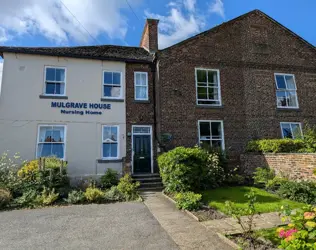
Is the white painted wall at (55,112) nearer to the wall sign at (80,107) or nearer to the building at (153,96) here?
the building at (153,96)

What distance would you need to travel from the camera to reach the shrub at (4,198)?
8141 millimetres

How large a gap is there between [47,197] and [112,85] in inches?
272

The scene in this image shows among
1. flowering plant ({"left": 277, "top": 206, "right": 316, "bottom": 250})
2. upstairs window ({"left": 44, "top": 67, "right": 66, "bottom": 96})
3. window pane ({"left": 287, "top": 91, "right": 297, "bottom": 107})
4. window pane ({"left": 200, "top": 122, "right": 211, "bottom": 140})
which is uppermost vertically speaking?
upstairs window ({"left": 44, "top": 67, "right": 66, "bottom": 96})

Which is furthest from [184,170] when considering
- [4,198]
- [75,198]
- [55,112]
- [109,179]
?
[55,112]

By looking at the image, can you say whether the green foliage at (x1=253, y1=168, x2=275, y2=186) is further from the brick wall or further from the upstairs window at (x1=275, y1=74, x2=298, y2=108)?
the upstairs window at (x1=275, y1=74, x2=298, y2=108)

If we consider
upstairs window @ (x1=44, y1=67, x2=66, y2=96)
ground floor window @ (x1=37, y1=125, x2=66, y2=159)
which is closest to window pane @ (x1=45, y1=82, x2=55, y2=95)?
upstairs window @ (x1=44, y1=67, x2=66, y2=96)

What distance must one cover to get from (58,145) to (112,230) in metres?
7.57

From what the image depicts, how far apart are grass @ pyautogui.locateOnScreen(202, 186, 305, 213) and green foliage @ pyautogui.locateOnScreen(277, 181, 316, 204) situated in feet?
1.09

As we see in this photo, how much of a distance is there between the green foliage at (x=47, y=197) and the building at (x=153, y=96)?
2.84 metres

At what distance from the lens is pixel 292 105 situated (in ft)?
49.3

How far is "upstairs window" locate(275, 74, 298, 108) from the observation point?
1488cm

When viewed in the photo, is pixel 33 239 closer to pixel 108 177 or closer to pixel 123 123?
pixel 108 177

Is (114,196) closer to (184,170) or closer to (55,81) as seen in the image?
(184,170)

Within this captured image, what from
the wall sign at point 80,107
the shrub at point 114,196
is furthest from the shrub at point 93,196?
the wall sign at point 80,107
